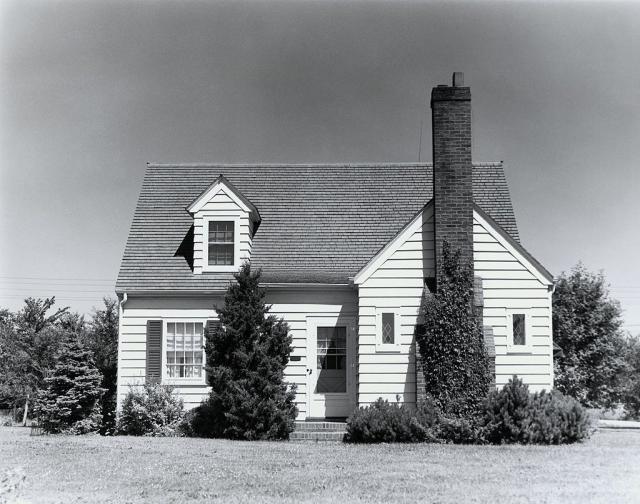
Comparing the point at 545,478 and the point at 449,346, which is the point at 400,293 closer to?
the point at 449,346

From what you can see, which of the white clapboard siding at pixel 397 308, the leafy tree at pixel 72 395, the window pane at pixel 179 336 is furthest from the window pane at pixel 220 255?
the white clapboard siding at pixel 397 308

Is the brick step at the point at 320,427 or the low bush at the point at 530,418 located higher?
the low bush at the point at 530,418

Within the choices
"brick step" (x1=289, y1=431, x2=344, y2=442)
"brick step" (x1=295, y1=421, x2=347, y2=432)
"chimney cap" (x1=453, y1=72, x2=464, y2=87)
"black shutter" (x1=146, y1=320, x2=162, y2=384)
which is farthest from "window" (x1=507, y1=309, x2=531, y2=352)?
"black shutter" (x1=146, y1=320, x2=162, y2=384)

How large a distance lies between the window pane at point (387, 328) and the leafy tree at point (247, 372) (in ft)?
7.99

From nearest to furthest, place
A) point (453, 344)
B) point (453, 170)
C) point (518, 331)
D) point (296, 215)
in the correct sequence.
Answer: point (453, 344), point (453, 170), point (518, 331), point (296, 215)

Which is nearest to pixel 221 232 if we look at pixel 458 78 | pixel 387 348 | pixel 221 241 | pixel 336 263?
pixel 221 241

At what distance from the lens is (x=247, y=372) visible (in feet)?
58.5

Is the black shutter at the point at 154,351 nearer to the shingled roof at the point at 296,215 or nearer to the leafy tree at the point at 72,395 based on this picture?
the shingled roof at the point at 296,215

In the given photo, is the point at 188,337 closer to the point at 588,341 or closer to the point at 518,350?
the point at 518,350

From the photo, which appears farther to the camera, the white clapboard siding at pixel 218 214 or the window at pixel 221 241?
the window at pixel 221 241

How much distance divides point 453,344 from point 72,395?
9.94m

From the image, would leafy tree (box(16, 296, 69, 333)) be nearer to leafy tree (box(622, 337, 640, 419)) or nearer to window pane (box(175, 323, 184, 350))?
window pane (box(175, 323, 184, 350))

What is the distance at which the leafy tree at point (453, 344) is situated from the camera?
695 inches

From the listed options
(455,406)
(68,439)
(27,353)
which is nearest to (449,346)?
(455,406)
